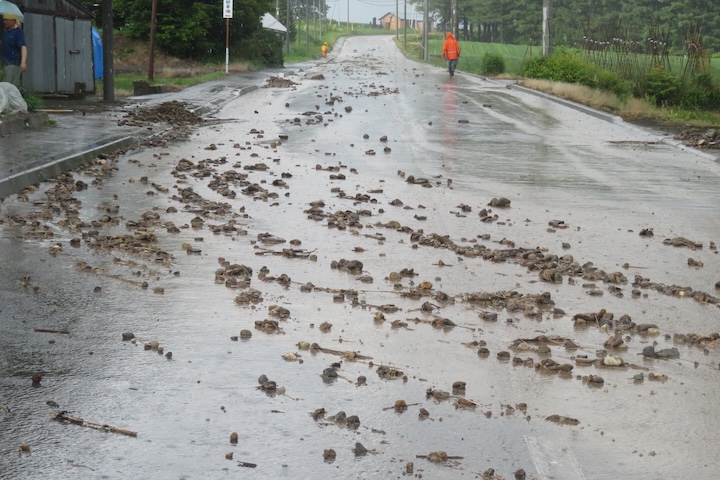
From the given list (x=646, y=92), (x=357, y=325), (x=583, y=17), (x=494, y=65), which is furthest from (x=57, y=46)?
(x=583, y=17)

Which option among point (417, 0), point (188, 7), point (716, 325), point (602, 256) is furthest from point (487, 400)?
point (417, 0)

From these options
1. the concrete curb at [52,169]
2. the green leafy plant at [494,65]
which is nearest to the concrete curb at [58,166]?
the concrete curb at [52,169]

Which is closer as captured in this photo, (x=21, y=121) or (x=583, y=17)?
(x=21, y=121)

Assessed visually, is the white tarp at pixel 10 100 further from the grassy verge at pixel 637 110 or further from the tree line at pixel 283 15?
the tree line at pixel 283 15

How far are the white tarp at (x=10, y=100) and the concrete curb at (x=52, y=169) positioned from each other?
93.1 inches

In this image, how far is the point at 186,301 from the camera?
7879 mm

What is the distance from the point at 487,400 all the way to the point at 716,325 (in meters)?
2.58

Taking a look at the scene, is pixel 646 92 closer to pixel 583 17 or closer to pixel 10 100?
pixel 10 100

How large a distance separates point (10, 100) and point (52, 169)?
566 cm

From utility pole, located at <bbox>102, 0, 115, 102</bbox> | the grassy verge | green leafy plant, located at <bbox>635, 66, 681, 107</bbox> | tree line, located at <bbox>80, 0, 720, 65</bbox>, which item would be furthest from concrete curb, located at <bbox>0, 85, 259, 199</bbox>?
tree line, located at <bbox>80, 0, 720, 65</bbox>

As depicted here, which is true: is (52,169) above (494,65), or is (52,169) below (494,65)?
below

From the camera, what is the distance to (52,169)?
46.2ft

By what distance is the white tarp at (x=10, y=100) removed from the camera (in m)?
18.7

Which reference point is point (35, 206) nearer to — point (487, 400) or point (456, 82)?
point (487, 400)
